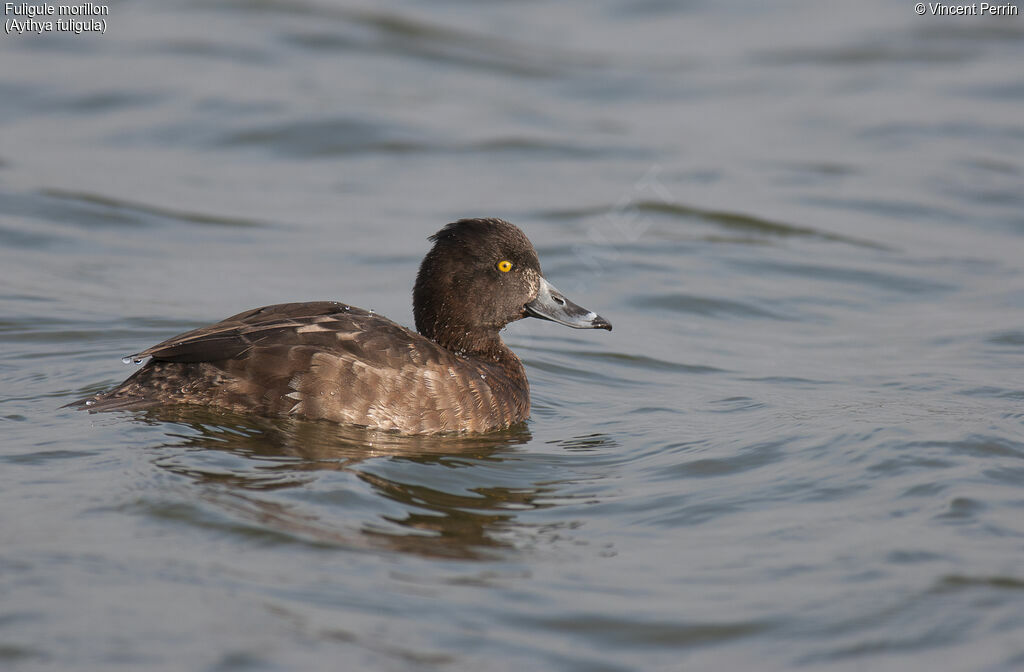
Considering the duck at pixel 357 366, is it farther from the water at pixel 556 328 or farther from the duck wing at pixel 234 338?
the water at pixel 556 328

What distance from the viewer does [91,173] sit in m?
12.5

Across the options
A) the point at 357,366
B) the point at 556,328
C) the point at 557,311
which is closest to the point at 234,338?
the point at 357,366

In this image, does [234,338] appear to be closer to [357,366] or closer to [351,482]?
[357,366]

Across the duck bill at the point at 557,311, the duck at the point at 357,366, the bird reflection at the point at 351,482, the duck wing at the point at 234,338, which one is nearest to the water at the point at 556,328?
the bird reflection at the point at 351,482

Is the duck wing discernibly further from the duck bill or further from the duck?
the duck bill

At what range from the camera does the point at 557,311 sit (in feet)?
24.5

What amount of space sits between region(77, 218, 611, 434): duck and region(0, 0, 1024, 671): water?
14cm

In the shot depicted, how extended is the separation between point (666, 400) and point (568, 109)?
28.2 feet

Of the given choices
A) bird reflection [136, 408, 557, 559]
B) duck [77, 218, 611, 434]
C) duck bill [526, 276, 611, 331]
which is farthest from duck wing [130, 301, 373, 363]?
duck bill [526, 276, 611, 331]

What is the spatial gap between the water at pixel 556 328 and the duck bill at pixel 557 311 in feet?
1.69

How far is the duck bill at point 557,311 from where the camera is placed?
24.4ft

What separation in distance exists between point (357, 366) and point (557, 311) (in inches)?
59.7

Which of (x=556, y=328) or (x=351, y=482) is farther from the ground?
(x=556, y=328)

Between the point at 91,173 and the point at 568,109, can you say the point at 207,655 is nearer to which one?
the point at 91,173
